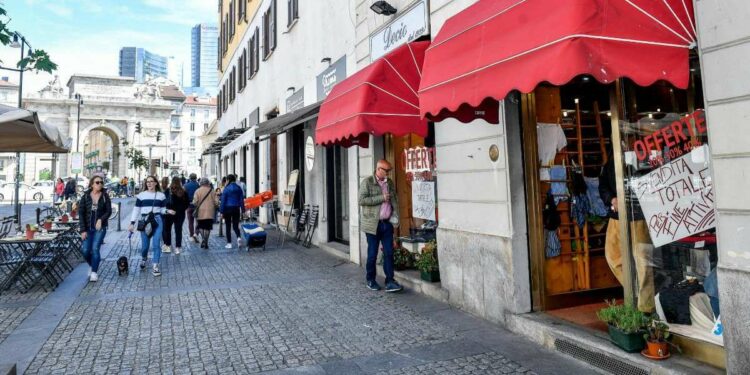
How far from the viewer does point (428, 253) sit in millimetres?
6535

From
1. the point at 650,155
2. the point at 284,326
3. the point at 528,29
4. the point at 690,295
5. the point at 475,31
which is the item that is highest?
the point at 475,31

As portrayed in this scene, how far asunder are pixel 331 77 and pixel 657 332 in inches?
322

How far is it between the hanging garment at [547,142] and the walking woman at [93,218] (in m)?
6.84

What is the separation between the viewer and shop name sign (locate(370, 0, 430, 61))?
6.56 meters

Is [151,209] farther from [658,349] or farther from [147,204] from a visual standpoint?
[658,349]

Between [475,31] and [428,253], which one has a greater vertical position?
[475,31]

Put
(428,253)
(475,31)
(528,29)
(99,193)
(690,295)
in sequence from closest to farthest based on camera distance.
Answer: (528,29) < (690,295) < (475,31) < (428,253) < (99,193)

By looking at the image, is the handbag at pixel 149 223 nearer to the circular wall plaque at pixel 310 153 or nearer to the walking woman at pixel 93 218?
the walking woman at pixel 93 218

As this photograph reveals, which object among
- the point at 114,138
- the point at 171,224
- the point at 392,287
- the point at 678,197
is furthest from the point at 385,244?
the point at 114,138

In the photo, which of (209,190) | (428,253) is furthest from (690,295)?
(209,190)

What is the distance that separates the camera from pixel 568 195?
535cm

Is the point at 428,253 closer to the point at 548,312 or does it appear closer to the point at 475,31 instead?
the point at 548,312

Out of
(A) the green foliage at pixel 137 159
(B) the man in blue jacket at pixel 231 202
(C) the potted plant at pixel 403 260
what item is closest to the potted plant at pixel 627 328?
(C) the potted plant at pixel 403 260

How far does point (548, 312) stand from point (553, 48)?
117 inches
